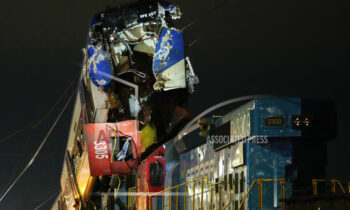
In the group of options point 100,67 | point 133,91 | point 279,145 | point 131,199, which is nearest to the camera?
point 279,145

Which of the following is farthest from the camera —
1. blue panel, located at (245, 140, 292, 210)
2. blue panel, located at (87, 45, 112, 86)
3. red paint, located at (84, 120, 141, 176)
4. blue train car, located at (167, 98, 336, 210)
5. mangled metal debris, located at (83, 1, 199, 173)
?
red paint, located at (84, 120, 141, 176)

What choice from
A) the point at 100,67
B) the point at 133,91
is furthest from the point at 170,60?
the point at 100,67

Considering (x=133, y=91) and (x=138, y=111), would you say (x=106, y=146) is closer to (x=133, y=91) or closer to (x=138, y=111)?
(x=138, y=111)

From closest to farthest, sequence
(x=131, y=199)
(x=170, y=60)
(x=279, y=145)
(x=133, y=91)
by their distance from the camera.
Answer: (x=279, y=145), (x=170, y=60), (x=133, y=91), (x=131, y=199)

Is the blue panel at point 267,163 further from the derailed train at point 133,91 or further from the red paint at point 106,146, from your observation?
the red paint at point 106,146

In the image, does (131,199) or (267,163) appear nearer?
(267,163)

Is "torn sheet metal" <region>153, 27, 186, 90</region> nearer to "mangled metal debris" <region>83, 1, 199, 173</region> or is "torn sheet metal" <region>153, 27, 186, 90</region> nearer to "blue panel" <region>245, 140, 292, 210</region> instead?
"mangled metal debris" <region>83, 1, 199, 173</region>

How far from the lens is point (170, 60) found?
1770 centimetres

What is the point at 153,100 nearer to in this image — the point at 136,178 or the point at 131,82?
the point at 131,82

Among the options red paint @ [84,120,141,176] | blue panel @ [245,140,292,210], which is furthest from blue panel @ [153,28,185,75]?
blue panel @ [245,140,292,210]

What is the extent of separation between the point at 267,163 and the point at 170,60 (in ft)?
16.4

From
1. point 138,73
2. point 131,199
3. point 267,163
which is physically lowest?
point 131,199

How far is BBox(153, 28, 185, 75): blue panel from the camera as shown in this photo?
58.2 ft

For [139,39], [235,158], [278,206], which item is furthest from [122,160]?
[278,206]
